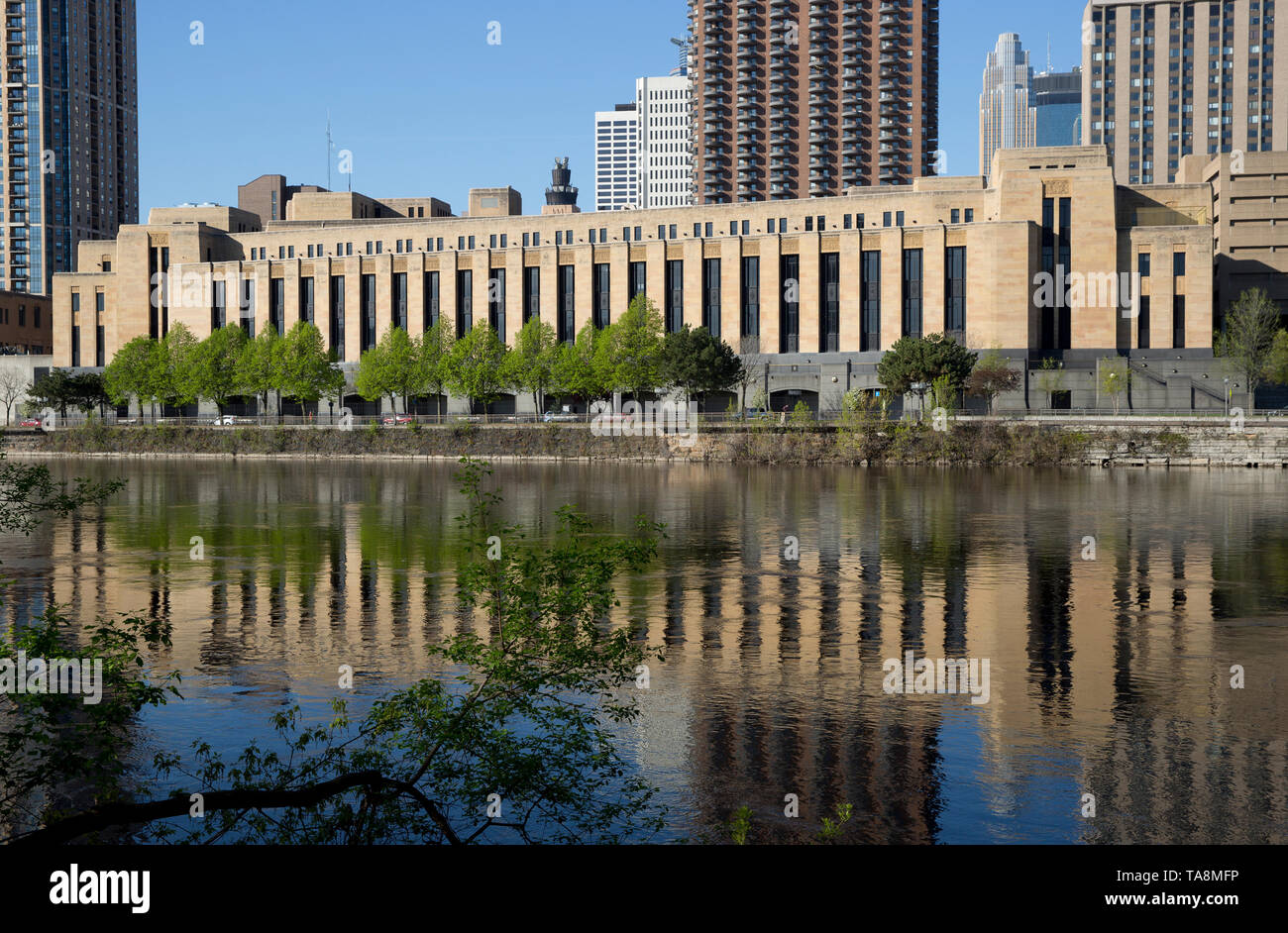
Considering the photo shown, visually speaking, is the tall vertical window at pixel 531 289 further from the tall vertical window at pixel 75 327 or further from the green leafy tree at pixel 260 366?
the tall vertical window at pixel 75 327

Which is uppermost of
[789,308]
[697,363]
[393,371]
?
[789,308]

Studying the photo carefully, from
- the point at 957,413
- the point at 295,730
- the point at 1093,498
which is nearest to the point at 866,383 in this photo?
the point at 957,413

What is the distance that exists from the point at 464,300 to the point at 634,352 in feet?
109

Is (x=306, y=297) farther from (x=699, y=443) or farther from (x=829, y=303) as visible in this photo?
(x=699, y=443)

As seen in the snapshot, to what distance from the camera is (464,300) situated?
128 m

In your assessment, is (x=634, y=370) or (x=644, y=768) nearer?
(x=644, y=768)

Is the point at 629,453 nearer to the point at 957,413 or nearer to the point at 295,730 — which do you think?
the point at 957,413

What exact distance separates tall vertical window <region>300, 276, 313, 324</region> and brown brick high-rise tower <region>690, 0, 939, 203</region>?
8424cm

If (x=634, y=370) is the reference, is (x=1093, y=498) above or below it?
below

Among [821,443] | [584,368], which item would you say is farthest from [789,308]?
[821,443]

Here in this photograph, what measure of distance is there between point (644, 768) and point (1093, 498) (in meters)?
43.5

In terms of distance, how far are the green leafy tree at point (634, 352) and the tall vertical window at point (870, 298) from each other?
70.7 feet

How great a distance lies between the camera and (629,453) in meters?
88.1

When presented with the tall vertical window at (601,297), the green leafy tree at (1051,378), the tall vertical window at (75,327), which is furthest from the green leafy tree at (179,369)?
the green leafy tree at (1051,378)
